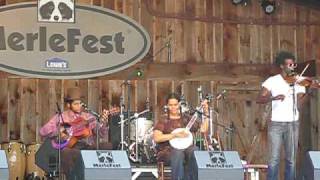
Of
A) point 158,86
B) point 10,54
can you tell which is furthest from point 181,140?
point 10,54

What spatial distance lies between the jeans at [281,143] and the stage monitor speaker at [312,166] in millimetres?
182

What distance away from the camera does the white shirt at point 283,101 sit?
33.8 feet

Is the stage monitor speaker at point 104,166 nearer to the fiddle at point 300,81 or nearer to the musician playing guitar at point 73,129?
the musician playing guitar at point 73,129

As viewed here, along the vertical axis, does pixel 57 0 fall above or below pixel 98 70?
above

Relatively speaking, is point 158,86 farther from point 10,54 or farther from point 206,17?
point 10,54

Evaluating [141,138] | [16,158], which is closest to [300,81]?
[141,138]

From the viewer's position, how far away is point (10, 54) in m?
12.9

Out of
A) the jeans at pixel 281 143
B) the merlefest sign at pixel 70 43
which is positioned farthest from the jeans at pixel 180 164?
the merlefest sign at pixel 70 43

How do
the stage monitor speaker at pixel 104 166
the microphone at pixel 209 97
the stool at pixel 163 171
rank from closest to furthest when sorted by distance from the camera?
the stage monitor speaker at pixel 104 166 → the stool at pixel 163 171 → the microphone at pixel 209 97

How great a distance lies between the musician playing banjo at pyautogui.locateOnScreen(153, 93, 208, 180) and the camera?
34.6ft

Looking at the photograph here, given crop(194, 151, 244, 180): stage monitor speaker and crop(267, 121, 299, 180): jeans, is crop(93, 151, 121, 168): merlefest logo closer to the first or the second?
crop(194, 151, 244, 180): stage monitor speaker

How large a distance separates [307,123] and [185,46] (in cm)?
230

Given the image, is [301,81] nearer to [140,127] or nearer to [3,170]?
[140,127]

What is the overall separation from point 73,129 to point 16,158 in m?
1.45
